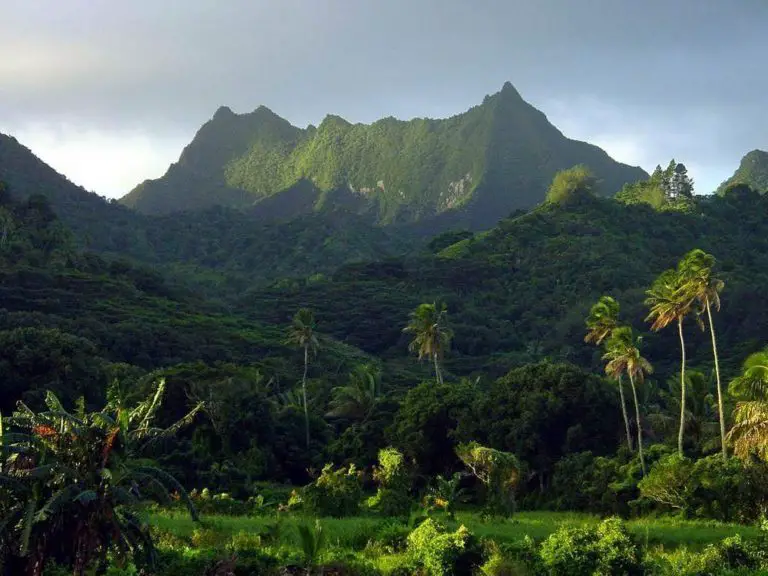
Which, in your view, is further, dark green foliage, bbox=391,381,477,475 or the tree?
dark green foliage, bbox=391,381,477,475

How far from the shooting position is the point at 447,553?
30531mm

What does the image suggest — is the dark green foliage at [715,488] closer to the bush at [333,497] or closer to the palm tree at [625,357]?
the palm tree at [625,357]

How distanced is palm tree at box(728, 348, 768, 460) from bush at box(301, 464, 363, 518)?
20.4 meters

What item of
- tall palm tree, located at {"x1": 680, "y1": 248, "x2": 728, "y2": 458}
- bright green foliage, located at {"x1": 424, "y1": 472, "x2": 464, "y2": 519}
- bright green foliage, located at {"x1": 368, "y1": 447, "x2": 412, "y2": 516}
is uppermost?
tall palm tree, located at {"x1": 680, "y1": 248, "x2": 728, "y2": 458}

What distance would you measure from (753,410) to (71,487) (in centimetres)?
3355

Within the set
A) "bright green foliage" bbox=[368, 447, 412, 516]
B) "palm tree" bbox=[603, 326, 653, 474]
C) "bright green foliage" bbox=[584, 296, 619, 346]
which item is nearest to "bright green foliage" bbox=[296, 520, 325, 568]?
"bright green foliage" bbox=[368, 447, 412, 516]

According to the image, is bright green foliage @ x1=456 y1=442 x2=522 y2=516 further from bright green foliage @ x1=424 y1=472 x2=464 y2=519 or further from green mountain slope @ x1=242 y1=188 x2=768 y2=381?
green mountain slope @ x1=242 y1=188 x2=768 y2=381


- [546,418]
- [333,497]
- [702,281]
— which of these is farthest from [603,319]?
[333,497]

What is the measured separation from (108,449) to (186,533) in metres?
13.9

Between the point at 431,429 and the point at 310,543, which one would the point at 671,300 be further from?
the point at 310,543

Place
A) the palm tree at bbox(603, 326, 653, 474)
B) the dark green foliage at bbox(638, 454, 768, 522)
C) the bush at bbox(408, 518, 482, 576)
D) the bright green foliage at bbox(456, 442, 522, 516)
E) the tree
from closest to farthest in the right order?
the tree
the bush at bbox(408, 518, 482, 576)
the dark green foliage at bbox(638, 454, 768, 522)
the bright green foliage at bbox(456, 442, 522, 516)
the palm tree at bbox(603, 326, 653, 474)

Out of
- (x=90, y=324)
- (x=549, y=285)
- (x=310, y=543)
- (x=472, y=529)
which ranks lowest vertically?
(x=472, y=529)

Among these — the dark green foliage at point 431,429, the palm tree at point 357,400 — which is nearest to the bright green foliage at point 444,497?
the dark green foliage at point 431,429

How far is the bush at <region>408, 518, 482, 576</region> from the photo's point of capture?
1200 inches
